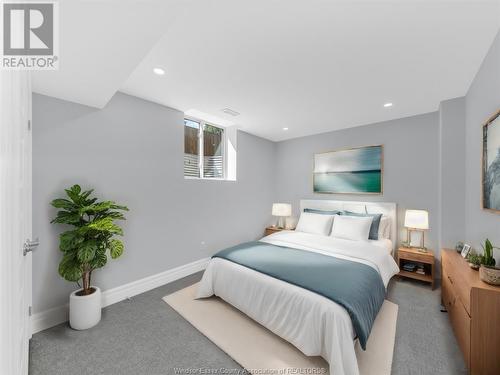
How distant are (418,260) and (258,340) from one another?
2.51m

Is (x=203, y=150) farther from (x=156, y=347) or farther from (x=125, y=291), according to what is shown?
(x=156, y=347)

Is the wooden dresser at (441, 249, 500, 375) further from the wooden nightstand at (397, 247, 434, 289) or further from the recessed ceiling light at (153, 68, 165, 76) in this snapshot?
the recessed ceiling light at (153, 68, 165, 76)

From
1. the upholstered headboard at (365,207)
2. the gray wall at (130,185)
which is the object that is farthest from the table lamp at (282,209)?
the gray wall at (130,185)

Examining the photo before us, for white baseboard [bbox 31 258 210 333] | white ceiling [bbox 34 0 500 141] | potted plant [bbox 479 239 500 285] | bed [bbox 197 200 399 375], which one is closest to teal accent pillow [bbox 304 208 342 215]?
bed [bbox 197 200 399 375]

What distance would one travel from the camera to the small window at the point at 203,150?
11.5 feet

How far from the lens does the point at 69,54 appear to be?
1.43 metres

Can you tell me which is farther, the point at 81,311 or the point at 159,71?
the point at 159,71

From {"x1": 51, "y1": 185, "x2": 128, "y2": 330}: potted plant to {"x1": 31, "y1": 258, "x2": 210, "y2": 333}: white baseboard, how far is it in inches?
9.6

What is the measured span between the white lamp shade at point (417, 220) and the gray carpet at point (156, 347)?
107 cm

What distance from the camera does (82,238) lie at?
1880 mm

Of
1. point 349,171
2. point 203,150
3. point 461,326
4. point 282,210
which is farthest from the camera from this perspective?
point 282,210

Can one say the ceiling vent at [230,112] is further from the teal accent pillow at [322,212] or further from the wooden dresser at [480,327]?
the wooden dresser at [480,327]

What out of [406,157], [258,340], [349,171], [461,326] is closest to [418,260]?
[461,326]

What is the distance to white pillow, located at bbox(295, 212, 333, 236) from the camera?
3482 mm
